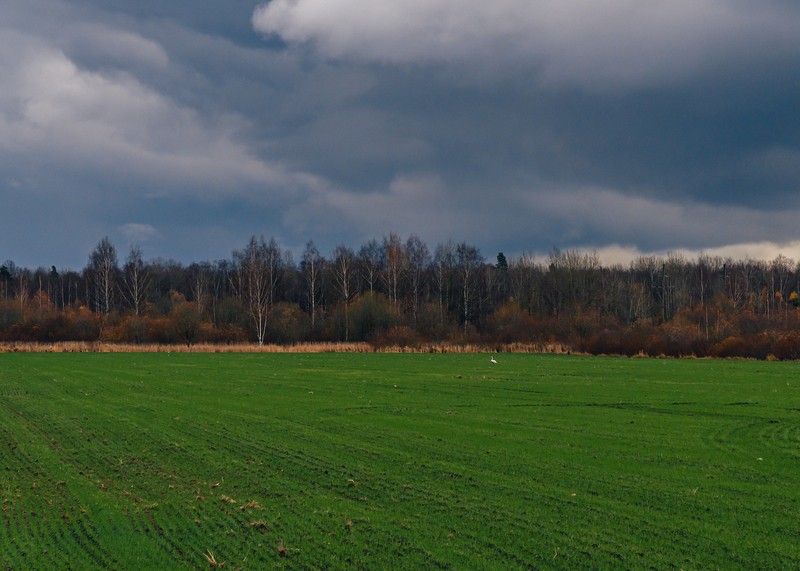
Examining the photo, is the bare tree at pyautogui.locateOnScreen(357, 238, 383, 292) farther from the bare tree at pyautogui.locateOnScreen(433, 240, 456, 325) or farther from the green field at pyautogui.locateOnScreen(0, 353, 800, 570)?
the green field at pyautogui.locateOnScreen(0, 353, 800, 570)

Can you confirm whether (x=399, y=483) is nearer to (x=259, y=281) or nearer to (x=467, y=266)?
(x=259, y=281)

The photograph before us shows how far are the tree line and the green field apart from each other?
133 feet

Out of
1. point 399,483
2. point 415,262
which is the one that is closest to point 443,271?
point 415,262

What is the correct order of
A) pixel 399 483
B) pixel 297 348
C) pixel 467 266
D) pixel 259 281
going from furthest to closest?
pixel 467 266 → pixel 259 281 → pixel 297 348 → pixel 399 483

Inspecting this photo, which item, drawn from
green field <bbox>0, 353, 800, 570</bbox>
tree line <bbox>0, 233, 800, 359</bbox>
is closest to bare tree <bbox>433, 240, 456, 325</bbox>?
tree line <bbox>0, 233, 800, 359</bbox>

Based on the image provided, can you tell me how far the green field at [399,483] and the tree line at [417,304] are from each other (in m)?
40.7

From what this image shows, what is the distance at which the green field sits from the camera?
6977mm

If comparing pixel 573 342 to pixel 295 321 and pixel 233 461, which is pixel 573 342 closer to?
pixel 295 321

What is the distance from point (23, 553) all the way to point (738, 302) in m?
116

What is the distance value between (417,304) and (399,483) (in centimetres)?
7750

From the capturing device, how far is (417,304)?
8725cm

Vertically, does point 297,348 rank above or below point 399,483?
below

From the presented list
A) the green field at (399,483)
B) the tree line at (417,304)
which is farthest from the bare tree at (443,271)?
the green field at (399,483)

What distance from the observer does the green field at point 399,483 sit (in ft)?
22.9
